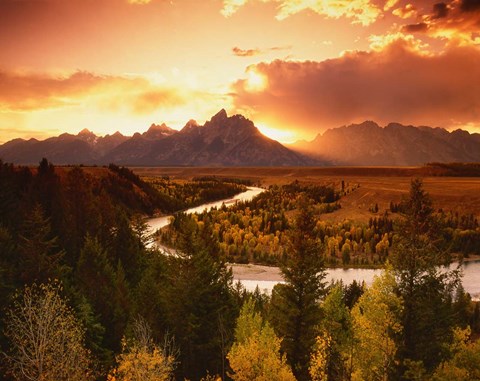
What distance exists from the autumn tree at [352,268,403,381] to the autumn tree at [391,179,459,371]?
64 centimetres

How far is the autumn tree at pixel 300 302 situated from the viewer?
3362 centimetres

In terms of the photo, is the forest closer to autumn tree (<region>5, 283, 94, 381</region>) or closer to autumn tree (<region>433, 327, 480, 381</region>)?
autumn tree (<region>433, 327, 480, 381</region>)

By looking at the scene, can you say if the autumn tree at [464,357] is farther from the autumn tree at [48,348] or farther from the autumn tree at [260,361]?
the autumn tree at [48,348]

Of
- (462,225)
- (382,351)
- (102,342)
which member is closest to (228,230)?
(462,225)

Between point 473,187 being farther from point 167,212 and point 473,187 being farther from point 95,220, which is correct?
point 95,220

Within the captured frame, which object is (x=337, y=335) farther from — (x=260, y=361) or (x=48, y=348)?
(x=48, y=348)

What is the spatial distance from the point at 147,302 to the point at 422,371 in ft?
81.6

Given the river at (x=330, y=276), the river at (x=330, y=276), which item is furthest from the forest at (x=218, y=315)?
the river at (x=330, y=276)

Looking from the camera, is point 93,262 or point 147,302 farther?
point 93,262

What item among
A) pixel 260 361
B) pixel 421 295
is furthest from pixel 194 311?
pixel 421 295

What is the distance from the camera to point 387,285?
28.6 meters

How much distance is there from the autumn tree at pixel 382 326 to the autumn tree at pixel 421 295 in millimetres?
640

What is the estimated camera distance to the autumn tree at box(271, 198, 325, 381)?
110 feet

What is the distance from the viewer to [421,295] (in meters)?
27.8
